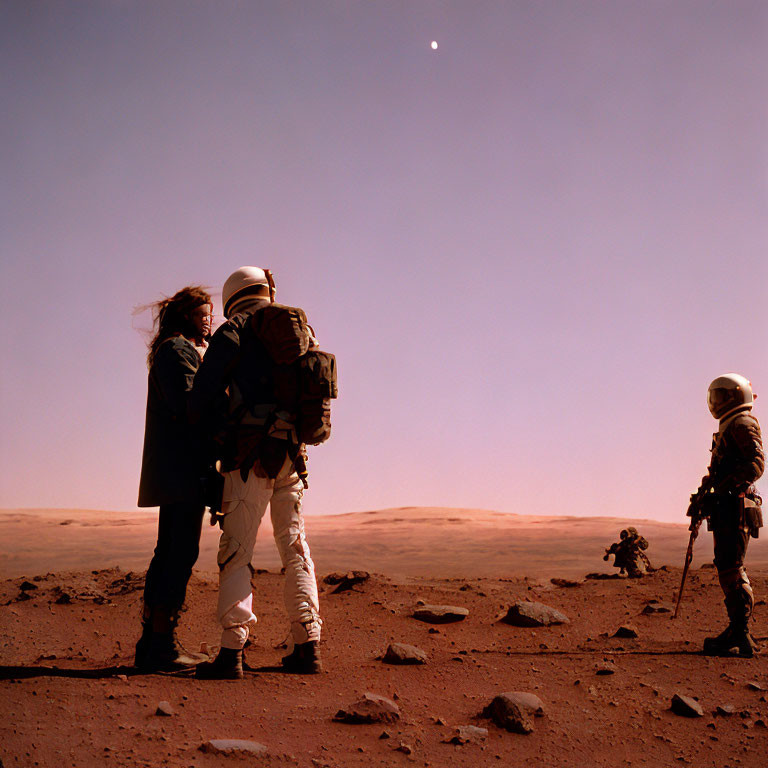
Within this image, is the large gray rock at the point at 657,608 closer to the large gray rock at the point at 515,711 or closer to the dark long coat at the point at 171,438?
the large gray rock at the point at 515,711

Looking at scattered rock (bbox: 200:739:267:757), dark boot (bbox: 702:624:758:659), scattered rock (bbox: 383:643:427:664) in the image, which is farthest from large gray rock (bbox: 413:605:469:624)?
scattered rock (bbox: 200:739:267:757)

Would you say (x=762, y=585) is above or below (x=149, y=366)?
below

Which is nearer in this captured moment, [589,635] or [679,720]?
[679,720]

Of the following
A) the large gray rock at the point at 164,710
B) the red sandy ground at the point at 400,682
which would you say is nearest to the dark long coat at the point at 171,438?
the red sandy ground at the point at 400,682

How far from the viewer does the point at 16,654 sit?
20.6 ft

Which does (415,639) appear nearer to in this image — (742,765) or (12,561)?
(742,765)

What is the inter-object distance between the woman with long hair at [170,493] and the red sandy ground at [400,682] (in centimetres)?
30

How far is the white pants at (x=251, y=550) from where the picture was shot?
4.71 m

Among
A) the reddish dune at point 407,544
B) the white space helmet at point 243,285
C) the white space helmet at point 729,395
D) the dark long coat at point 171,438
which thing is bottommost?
the reddish dune at point 407,544

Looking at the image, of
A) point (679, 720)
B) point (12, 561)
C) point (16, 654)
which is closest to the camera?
point (679, 720)

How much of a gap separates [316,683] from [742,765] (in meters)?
2.47

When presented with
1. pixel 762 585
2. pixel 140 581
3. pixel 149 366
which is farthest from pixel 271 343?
pixel 762 585

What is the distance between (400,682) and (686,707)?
1788 mm

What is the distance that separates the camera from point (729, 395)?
6.45 meters
